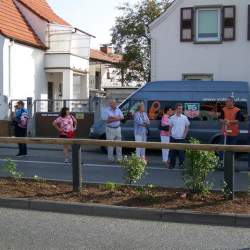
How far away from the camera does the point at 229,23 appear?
2394 centimetres

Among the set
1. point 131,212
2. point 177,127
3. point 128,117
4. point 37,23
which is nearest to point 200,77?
point 128,117

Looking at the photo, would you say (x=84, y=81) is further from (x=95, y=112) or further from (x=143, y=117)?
(x=143, y=117)

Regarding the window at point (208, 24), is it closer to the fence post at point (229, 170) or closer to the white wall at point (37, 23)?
the white wall at point (37, 23)

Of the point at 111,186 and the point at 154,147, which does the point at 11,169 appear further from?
the point at 154,147

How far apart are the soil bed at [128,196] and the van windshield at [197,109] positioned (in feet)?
27.8

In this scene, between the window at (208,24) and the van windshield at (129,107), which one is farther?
the window at (208,24)

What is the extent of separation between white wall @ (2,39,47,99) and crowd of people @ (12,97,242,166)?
9561 mm

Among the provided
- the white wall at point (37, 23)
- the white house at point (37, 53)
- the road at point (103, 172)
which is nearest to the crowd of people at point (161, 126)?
the road at point (103, 172)

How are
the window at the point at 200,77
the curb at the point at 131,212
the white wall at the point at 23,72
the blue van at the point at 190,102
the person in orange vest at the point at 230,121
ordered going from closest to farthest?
the curb at the point at 131,212 < the person in orange vest at the point at 230,121 < the blue van at the point at 190,102 < the window at the point at 200,77 < the white wall at the point at 23,72

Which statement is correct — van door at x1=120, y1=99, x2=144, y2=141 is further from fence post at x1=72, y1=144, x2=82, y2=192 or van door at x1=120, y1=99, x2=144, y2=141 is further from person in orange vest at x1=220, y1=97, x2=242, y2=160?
fence post at x1=72, y1=144, x2=82, y2=192

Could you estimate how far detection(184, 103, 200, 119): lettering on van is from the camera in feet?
59.6

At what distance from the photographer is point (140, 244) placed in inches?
274

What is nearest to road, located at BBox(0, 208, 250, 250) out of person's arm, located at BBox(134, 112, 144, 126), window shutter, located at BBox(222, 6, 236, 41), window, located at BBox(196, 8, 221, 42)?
person's arm, located at BBox(134, 112, 144, 126)

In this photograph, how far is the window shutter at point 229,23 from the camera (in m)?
23.9
